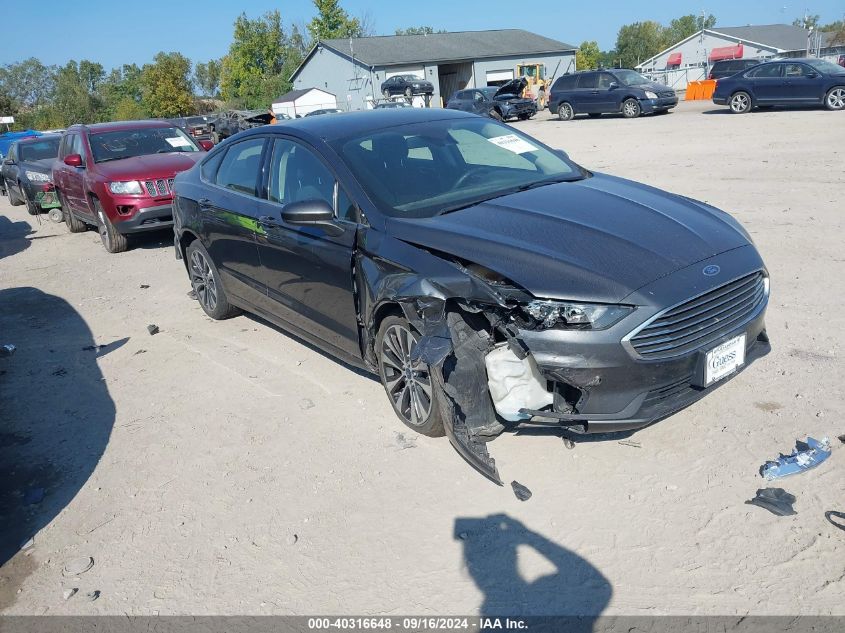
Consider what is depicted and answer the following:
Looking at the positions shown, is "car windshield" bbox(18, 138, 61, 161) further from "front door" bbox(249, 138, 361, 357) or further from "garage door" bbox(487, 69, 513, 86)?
"garage door" bbox(487, 69, 513, 86)

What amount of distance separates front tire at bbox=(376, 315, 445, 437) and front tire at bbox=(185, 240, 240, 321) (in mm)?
2703

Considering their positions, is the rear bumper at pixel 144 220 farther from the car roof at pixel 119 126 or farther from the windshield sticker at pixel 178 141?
the car roof at pixel 119 126

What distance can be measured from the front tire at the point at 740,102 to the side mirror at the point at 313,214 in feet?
75.7

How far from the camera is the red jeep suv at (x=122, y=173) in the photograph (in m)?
10.6

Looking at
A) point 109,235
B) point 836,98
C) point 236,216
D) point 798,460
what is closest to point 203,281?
point 236,216

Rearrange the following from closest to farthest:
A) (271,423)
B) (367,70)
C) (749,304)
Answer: (749,304)
(271,423)
(367,70)

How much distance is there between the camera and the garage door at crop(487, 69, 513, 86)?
60.2m

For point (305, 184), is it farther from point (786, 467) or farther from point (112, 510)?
point (786, 467)

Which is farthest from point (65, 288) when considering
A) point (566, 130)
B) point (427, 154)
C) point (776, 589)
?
point (566, 130)

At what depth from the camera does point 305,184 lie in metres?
5.07

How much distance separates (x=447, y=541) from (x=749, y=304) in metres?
2.07

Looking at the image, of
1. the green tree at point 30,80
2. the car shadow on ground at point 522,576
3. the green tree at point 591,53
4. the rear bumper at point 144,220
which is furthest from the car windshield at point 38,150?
the green tree at point 30,80

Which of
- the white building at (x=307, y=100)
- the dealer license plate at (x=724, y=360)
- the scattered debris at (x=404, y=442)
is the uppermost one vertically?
the white building at (x=307, y=100)

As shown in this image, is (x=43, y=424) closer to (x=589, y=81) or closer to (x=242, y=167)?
(x=242, y=167)
